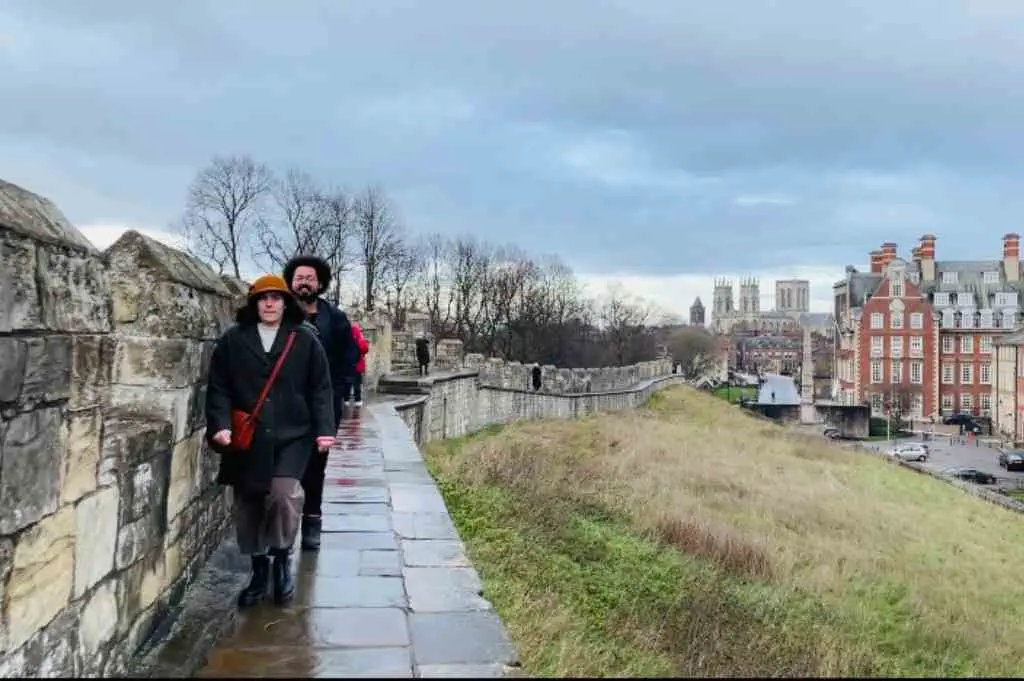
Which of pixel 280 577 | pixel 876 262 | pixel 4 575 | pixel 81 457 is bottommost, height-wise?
pixel 280 577

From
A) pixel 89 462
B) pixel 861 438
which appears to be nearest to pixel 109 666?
pixel 89 462

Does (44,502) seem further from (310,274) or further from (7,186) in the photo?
(310,274)

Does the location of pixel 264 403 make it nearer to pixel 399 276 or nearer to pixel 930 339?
pixel 399 276

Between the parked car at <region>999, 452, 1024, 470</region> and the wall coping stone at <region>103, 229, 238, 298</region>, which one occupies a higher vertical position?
the wall coping stone at <region>103, 229, 238, 298</region>

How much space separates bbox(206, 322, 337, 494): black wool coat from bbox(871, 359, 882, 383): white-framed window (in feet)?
228

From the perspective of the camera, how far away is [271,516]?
400cm

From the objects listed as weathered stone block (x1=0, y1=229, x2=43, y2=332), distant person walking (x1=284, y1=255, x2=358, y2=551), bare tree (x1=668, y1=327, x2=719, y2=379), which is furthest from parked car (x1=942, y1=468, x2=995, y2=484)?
bare tree (x1=668, y1=327, x2=719, y2=379)

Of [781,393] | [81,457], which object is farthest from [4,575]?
[781,393]

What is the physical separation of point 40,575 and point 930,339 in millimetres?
71285

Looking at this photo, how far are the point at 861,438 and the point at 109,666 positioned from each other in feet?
204

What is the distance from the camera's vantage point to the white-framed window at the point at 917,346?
66.4m

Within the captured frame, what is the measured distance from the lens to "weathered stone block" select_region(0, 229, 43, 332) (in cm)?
249

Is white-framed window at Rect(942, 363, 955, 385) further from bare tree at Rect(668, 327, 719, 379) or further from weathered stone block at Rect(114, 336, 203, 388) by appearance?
weathered stone block at Rect(114, 336, 203, 388)

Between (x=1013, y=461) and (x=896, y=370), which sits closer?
(x=1013, y=461)
